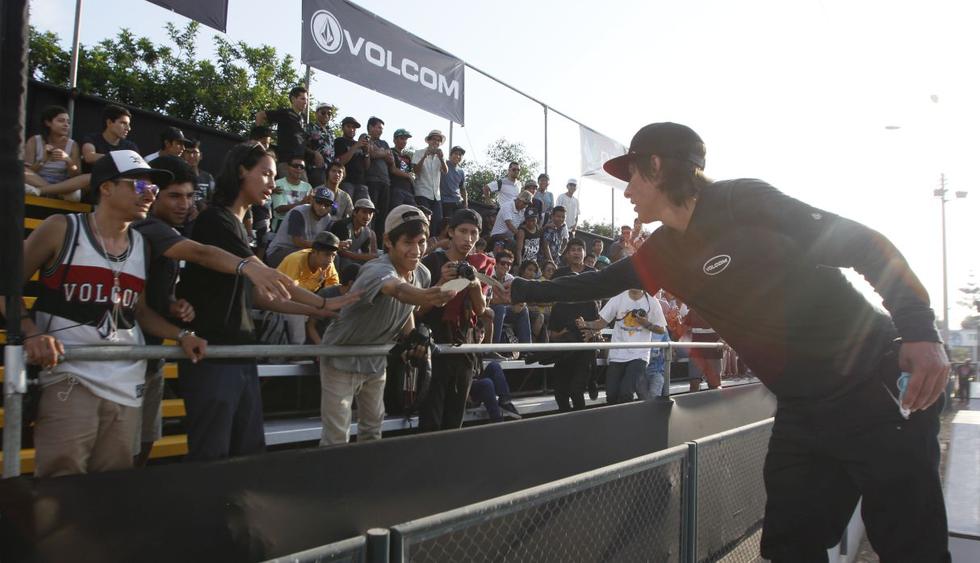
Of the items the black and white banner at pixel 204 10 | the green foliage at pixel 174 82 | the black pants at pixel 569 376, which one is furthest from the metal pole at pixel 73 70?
the green foliage at pixel 174 82

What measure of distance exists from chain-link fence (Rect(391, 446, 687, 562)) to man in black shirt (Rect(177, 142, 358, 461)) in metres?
1.29

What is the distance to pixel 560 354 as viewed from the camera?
7.45 m

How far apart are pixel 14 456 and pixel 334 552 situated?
98 centimetres

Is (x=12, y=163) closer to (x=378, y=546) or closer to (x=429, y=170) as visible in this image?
(x=378, y=546)

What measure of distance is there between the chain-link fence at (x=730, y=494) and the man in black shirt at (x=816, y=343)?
97 centimetres

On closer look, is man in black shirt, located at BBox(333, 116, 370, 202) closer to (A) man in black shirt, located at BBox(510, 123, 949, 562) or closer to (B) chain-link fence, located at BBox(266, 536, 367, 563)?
(A) man in black shirt, located at BBox(510, 123, 949, 562)

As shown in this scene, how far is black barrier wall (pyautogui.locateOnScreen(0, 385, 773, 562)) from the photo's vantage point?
6.08 ft

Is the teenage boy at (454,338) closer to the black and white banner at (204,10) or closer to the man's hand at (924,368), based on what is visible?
the man's hand at (924,368)

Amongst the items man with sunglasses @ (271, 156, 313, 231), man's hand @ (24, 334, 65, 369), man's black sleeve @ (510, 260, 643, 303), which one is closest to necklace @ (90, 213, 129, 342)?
man's hand @ (24, 334, 65, 369)

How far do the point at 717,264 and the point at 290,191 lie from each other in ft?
20.5

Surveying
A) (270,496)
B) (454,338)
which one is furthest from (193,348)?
(454,338)

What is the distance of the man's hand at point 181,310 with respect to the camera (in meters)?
2.96

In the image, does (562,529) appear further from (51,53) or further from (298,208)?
(51,53)

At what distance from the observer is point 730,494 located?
414 cm
